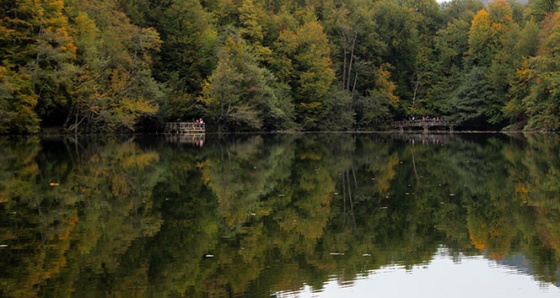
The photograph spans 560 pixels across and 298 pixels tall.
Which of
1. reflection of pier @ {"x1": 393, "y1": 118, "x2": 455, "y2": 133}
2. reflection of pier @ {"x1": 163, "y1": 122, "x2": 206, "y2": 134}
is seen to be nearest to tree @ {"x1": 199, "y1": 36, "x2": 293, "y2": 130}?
reflection of pier @ {"x1": 163, "y1": 122, "x2": 206, "y2": 134}

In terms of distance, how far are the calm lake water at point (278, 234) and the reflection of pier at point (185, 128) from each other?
41182 mm

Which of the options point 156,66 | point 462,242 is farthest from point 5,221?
point 156,66

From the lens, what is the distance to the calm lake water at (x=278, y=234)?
879 cm

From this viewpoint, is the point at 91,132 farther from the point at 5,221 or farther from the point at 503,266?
the point at 503,266

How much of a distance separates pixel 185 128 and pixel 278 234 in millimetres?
52670


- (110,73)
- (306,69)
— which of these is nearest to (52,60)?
(110,73)

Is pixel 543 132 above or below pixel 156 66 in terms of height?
below

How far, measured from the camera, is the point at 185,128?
2509 inches

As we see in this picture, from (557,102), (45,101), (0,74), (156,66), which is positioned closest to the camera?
(0,74)

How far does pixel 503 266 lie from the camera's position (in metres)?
9.79

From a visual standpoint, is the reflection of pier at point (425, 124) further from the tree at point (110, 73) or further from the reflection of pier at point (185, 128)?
the tree at point (110, 73)

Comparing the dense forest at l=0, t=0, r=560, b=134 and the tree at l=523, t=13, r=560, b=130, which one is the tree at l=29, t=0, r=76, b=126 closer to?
the dense forest at l=0, t=0, r=560, b=134

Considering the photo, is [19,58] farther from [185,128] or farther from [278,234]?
[278,234]

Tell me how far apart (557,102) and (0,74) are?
4363cm
